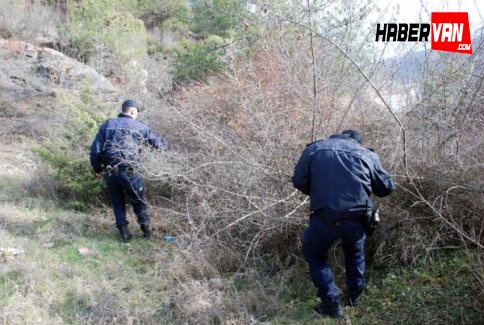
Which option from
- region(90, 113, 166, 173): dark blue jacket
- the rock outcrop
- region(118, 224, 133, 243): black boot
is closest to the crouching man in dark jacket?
region(90, 113, 166, 173): dark blue jacket

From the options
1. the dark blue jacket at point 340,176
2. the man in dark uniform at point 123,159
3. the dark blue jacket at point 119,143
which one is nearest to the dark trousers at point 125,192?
the man in dark uniform at point 123,159

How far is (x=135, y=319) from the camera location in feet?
11.3

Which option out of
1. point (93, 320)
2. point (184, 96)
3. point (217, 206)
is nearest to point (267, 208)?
point (217, 206)

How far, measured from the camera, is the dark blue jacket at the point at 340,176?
322 centimetres

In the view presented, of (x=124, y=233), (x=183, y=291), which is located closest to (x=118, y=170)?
(x=124, y=233)

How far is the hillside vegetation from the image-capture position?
3.54 meters

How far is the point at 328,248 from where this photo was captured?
344 centimetres

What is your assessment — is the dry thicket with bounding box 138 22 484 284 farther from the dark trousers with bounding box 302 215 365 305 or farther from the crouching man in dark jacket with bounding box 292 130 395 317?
the dark trousers with bounding box 302 215 365 305

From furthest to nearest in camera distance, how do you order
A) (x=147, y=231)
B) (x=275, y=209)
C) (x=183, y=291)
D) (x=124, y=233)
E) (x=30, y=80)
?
1. (x=30, y=80)
2. (x=147, y=231)
3. (x=124, y=233)
4. (x=275, y=209)
5. (x=183, y=291)

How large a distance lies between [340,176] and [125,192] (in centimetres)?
301

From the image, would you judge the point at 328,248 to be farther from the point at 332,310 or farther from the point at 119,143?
the point at 119,143

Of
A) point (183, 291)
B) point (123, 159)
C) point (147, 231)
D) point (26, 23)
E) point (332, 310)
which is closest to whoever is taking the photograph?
point (332, 310)

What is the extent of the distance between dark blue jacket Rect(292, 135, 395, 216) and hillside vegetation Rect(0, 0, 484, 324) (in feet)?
1.40

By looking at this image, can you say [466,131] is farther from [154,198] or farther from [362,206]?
[154,198]
